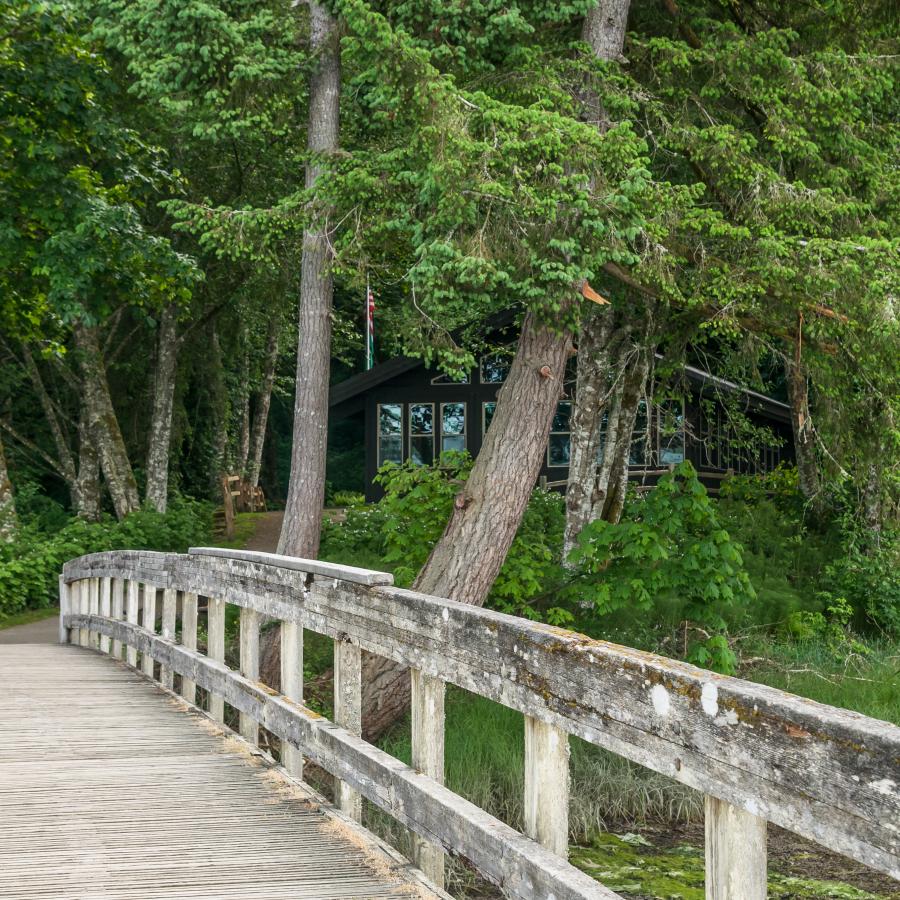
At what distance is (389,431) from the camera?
32.8 m

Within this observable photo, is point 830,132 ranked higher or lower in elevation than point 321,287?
higher

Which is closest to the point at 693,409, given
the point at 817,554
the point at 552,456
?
the point at 552,456

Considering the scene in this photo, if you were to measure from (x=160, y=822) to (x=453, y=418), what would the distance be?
2737 centimetres

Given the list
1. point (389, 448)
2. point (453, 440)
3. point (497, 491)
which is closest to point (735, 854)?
point (497, 491)

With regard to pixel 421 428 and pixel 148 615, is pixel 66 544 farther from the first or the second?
pixel 148 615

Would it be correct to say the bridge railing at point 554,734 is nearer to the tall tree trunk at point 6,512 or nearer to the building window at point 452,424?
the tall tree trunk at point 6,512

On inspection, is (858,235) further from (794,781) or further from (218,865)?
(794,781)

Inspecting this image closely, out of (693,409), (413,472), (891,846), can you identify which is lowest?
(891,846)

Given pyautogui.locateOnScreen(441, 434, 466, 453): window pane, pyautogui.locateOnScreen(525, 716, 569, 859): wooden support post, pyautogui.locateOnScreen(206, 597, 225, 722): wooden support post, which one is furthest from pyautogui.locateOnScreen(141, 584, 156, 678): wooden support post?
pyautogui.locateOnScreen(441, 434, 466, 453): window pane

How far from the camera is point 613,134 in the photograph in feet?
36.7

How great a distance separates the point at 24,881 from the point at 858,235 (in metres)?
10.5

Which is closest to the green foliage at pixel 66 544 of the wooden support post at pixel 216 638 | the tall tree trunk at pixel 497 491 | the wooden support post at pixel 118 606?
the wooden support post at pixel 118 606

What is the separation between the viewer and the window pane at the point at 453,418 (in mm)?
32344

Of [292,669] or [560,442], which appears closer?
[292,669]
